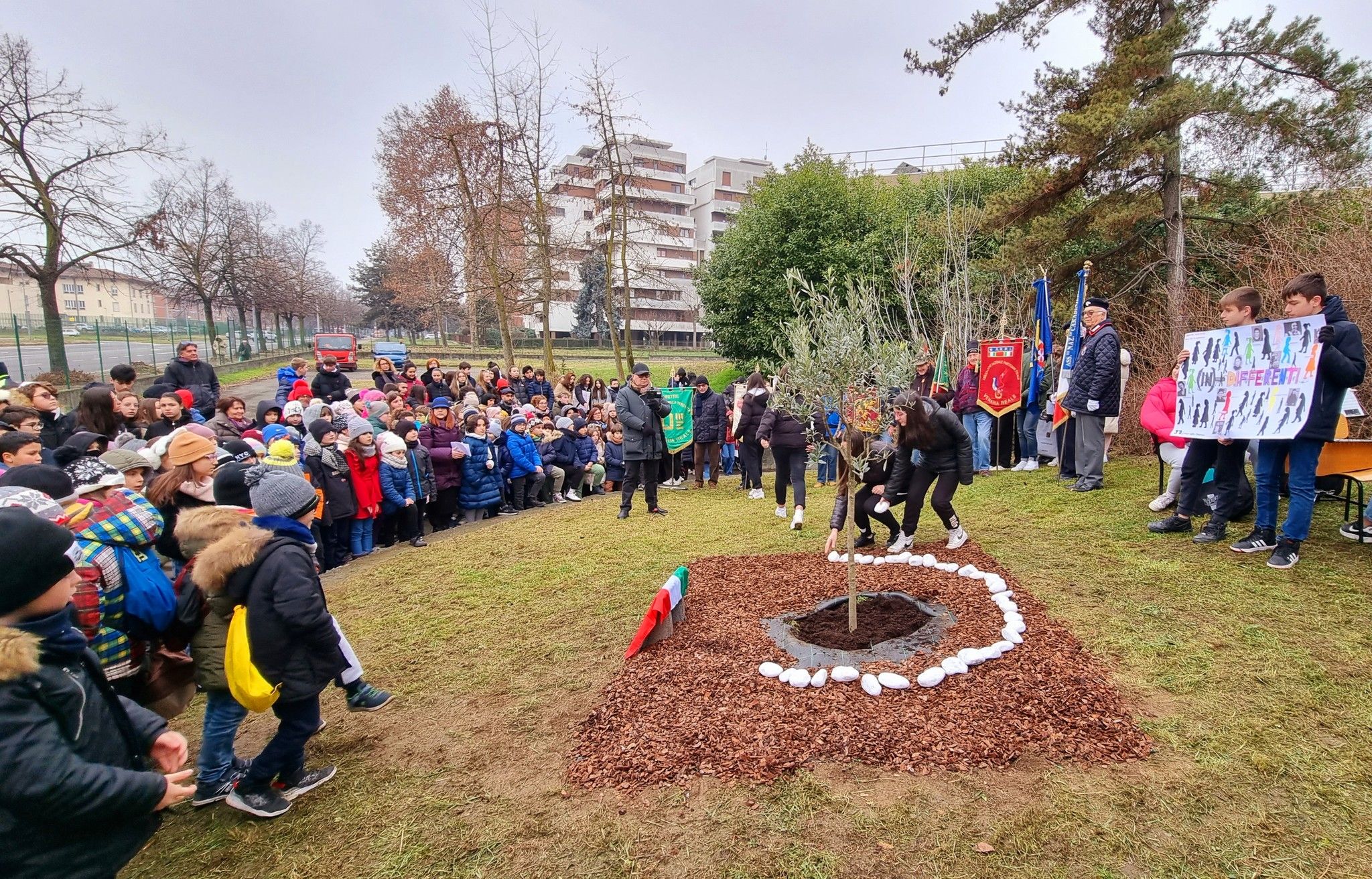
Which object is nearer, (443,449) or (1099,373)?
(1099,373)

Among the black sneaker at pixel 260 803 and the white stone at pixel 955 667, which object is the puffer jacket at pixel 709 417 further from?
the black sneaker at pixel 260 803

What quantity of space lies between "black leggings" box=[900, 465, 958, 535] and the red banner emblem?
15.1 feet

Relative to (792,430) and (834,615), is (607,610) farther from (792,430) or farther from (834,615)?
(792,430)

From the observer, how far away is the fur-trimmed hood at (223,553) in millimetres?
3100

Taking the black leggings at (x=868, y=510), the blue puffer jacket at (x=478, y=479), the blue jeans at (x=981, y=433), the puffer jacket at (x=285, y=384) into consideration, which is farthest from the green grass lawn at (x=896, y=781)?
the puffer jacket at (x=285, y=384)

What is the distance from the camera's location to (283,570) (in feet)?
10.4

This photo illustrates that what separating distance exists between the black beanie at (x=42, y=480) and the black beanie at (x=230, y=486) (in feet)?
2.75

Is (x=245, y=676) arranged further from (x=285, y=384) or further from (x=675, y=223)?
(x=675, y=223)

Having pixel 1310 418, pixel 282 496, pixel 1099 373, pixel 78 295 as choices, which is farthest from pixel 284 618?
pixel 78 295

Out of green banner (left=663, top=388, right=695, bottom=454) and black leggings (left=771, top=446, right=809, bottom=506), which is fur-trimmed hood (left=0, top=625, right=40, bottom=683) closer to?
black leggings (left=771, top=446, right=809, bottom=506)

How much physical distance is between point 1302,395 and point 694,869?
5739 mm

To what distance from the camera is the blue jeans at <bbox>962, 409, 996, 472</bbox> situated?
10742 millimetres

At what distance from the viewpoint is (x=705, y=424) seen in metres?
12.0

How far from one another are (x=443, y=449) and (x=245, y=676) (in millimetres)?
6235
